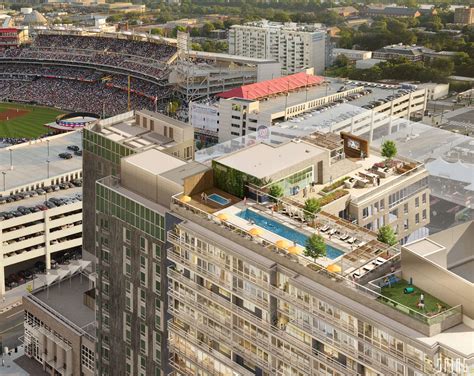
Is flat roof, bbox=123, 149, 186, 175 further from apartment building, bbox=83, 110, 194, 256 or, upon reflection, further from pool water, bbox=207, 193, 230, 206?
apartment building, bbox=83, 110, 194, 256

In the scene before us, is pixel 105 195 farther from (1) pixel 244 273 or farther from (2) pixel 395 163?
(2) pixel 395 163

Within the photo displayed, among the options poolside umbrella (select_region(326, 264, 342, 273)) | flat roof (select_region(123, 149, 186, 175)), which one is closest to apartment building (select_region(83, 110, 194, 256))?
flat roof (select_region(123, 149, 186, 175))

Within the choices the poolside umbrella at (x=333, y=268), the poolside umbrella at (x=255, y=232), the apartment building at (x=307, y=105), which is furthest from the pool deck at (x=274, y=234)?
the apartment building at (x=307, y=105)

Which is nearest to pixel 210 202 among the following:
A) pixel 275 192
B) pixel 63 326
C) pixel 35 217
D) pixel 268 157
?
pixel 275 192

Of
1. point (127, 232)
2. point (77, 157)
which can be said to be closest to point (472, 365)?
point (127, 232)

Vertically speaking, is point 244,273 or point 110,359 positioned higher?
point 244,273

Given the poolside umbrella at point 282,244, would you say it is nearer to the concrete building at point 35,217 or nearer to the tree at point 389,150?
the tree at point 389,150

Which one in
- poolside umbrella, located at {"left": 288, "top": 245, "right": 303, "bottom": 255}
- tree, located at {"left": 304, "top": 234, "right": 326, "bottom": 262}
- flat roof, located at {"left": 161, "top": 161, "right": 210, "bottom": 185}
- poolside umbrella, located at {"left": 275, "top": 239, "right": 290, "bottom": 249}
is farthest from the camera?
flat roof, located at {"left": 161, "top": 161, "right": 210, "bottom": 185}
